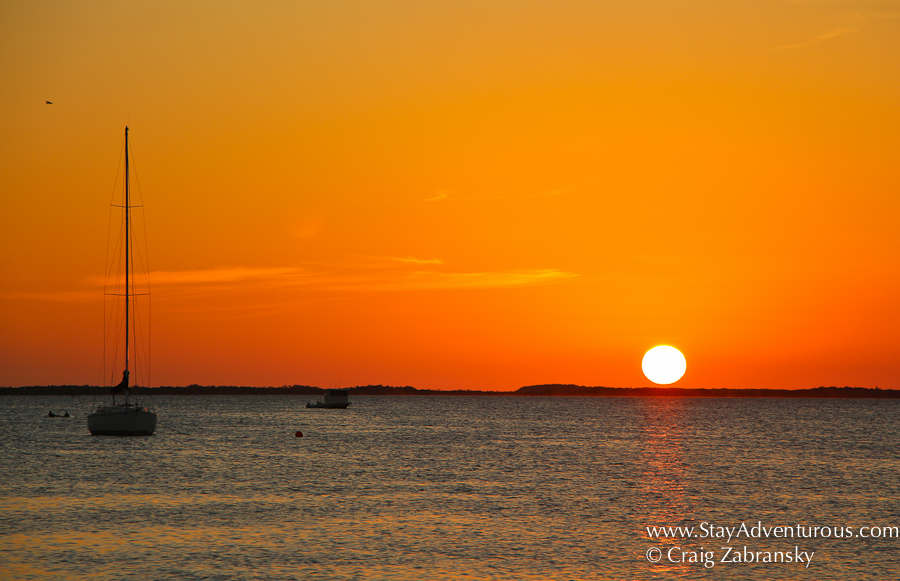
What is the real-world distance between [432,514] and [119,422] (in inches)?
2238

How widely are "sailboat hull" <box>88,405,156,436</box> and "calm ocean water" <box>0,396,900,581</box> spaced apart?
3.16 meters

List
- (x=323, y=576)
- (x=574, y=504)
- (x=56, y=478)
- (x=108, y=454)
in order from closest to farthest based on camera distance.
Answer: (x=323, y=576) → (x=574, y=504) → (x=56, y=478) → (x=108, y=454)

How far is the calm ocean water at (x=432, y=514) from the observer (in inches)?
1293

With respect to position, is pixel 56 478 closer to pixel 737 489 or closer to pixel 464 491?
pixel 464 491

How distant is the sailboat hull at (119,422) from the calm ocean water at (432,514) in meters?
3.16

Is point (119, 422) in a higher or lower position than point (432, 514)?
higher

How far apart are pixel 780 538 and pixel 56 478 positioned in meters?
48.0

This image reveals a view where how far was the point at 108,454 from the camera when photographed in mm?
78562

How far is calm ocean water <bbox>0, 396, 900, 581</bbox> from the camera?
108ft

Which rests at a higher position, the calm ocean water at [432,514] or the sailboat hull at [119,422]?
the sailboat hull at [119,422]

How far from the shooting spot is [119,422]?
90.1 metres

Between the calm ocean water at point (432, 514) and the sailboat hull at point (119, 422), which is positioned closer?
the calm ocean water at point (432, 514)

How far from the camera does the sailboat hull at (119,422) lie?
89.7 m

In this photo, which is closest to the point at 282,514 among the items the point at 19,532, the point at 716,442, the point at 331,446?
the point at 19,532
